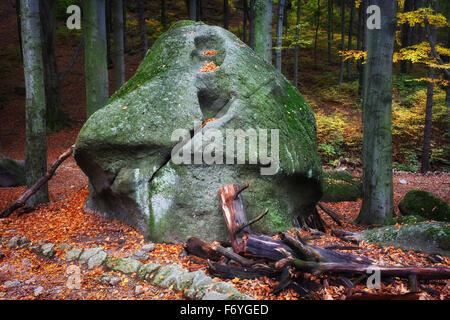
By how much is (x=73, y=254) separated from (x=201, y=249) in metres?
1.82

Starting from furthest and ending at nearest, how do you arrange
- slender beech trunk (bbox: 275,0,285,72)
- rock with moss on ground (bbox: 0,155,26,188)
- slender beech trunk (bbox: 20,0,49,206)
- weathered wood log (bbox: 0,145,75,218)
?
slender beech trunk (bbox: 275,0,285,72) < rock with moss on ground (bbox: 0,155,26,188) < slender beech trunk (bbox: 20,0,49,206) < weathered wood log (bbox: 0,145,75,218)

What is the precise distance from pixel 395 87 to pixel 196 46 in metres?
17.4

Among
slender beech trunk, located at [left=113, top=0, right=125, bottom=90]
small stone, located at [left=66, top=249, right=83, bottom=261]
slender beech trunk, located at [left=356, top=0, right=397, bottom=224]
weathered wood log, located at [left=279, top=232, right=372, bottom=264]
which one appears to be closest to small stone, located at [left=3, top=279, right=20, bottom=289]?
small stone, located at [left=66, top=249, right=83, bottom=261]

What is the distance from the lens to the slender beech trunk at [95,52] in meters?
7.10

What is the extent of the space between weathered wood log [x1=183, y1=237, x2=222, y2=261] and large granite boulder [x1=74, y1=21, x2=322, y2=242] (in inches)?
13.0

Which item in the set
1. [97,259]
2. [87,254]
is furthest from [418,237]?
[87,254]

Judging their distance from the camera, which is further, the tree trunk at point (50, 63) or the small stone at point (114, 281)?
the tree trunk at point (50, 63)

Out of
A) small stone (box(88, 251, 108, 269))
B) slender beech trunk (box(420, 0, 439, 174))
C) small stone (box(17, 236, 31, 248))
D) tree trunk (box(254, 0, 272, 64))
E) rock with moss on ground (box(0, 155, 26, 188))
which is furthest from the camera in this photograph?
slender beech trunk (box(420, 0, 439, 174))

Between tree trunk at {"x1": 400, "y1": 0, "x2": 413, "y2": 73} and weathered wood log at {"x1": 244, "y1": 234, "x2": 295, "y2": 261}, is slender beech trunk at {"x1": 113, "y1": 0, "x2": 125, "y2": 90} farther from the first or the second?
tree trunk at {"x1": 400, "y1": 0, "x2": 413, "y2": 73}

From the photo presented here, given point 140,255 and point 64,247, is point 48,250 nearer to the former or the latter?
point 64,247

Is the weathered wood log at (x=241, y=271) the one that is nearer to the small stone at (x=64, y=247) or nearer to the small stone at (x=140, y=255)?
the small stone at (x=140, y=255)

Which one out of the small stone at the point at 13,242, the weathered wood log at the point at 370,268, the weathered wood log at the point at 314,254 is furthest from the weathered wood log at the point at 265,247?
the small stone at the point at 13,242

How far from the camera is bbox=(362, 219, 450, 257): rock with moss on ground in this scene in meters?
3.88

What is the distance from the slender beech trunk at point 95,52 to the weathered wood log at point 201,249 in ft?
16.2
